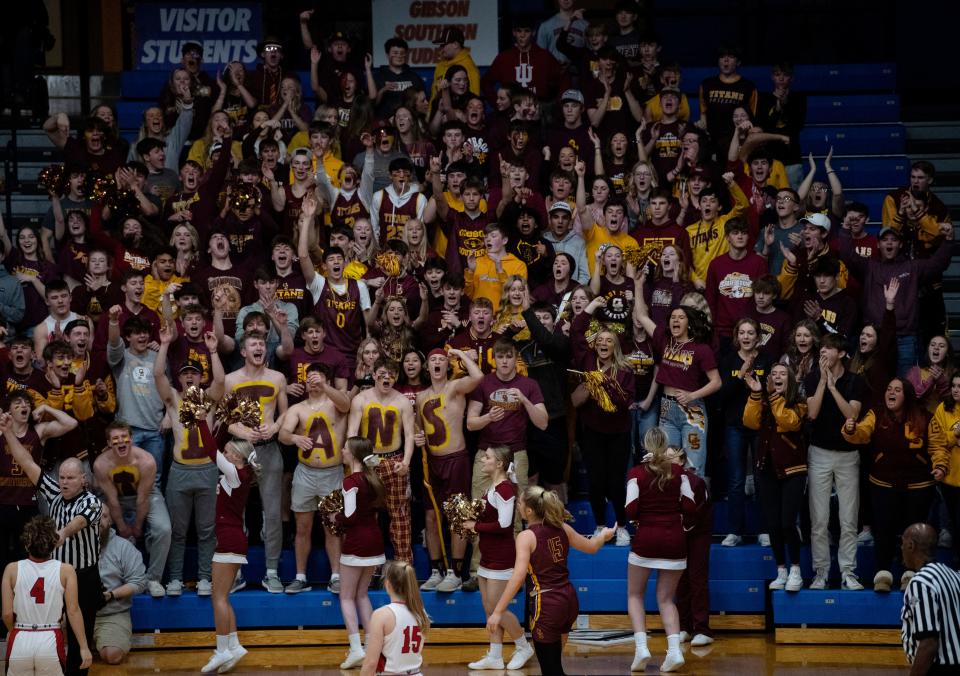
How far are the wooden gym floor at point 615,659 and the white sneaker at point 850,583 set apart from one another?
48 centimetres

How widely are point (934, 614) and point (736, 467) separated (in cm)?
417

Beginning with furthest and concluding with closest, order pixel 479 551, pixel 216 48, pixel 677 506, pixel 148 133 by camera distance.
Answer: pixel 216 48
pixel 148 133
pixel 479 551
pixel 677 506

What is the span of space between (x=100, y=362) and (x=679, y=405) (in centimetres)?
487

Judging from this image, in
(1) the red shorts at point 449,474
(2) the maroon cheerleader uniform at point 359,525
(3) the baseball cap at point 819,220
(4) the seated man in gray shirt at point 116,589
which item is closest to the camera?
(2) the maroon cheerleader uniform at point 359,525

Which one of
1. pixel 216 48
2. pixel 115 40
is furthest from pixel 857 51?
pixel 115 40

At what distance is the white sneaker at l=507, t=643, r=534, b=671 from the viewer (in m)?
11.2

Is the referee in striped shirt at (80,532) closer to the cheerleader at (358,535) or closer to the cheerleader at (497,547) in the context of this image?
the cheerleader at (358,535)

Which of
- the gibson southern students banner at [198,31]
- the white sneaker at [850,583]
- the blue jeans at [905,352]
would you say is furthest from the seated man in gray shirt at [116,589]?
the gibson southern students banner at [198,31]

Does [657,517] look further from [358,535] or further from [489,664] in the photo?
[358,535]

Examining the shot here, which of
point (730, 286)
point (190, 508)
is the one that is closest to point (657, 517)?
point (730, 286)

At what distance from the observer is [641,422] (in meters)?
12.6

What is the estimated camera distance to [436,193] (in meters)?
14.0

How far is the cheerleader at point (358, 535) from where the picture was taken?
11.2 m

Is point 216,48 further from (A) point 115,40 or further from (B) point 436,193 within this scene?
(B) point 436,193
